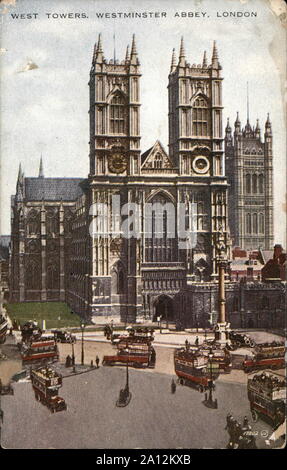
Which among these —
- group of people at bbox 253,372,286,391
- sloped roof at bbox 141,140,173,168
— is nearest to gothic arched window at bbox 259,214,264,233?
sloped roof at bbox 141,140,173,168

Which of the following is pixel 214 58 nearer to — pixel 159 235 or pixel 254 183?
pixel 254 183

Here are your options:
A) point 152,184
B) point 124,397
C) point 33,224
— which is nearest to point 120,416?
point 124,397

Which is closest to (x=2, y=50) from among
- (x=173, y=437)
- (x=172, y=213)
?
(x=172, y=213)

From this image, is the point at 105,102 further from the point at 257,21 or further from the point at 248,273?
the point at 248,273

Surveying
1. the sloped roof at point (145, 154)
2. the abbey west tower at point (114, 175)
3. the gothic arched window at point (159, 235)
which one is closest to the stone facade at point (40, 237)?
the abbey west tower at point (114, 175)

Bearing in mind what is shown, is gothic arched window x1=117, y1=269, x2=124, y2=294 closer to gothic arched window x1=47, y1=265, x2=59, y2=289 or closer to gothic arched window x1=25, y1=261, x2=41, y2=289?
gothic arched window x1=47, y1=265, x2=59, y2=289
